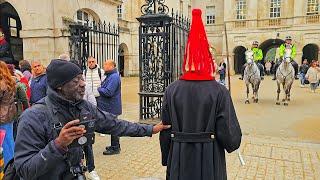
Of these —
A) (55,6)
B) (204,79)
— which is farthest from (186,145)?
(55,6)

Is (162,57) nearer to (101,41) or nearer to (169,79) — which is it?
(169,79)

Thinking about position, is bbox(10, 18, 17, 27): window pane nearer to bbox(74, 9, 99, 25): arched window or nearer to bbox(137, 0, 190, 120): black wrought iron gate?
bbox(74, 9, 99, 25): arched window

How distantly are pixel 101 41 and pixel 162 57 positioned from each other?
10.7ft

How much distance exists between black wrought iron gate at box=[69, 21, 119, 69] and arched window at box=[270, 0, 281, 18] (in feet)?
88.6

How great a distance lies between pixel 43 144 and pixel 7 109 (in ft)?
7.43

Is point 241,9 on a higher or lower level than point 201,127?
higher

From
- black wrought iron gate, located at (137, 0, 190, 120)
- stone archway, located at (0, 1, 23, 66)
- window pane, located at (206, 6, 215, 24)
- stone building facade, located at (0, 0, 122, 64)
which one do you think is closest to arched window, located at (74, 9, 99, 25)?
stone building facade, located at (0, 0, 122, 64)

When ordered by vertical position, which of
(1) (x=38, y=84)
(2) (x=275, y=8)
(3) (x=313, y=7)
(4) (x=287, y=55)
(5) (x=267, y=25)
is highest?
(2) (x=275, y=8)

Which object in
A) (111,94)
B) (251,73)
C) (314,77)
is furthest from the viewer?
(314,77)

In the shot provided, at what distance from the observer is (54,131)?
2139 mm

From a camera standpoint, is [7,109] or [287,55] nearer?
[7,109]

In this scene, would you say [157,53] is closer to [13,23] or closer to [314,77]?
[13,23]

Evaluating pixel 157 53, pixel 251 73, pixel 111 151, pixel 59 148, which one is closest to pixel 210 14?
pixel 251 73

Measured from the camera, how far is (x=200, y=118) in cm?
275
